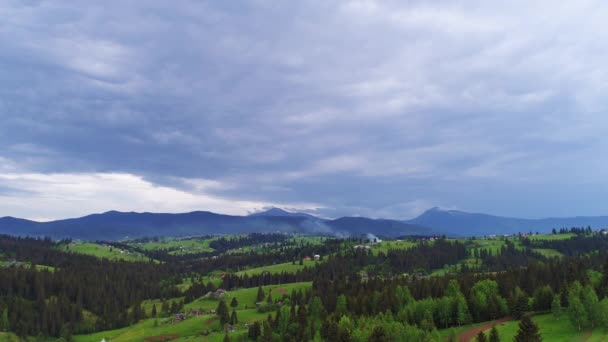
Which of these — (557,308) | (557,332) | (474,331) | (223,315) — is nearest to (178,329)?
(223,315)

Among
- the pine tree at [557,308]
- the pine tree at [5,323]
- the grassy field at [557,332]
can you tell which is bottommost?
the pine tree at [5,323]

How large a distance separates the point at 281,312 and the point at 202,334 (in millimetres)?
34920

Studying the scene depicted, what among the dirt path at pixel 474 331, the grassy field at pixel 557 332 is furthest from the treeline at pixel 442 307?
the dirt path at pixel 474 331

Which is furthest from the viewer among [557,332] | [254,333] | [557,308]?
[254,333]

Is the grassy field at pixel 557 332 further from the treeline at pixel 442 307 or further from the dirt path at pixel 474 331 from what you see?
the dirt path at pixel 474 331

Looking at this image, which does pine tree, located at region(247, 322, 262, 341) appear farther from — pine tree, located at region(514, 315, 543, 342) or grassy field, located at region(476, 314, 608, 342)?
pine tree, located at region(514, 315, 543, 342)

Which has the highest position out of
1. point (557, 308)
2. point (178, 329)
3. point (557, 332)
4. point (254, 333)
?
point (557, 308)

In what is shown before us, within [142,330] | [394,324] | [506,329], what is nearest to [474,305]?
[506,329]

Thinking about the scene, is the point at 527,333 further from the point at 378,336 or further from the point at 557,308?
the point at 557,308

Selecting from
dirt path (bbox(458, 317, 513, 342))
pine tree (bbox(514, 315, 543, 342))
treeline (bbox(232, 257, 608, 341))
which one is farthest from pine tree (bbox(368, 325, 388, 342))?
pine tree (bbox(514, 315, 543, 342))

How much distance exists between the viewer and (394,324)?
345ft

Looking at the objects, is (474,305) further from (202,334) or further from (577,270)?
(202,334)

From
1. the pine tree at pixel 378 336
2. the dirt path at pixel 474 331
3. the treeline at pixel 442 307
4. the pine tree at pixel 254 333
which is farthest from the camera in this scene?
the pine tree at pixel 254 333

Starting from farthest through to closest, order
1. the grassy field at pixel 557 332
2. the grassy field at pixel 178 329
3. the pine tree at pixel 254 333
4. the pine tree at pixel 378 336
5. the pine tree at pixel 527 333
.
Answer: the grassy field at pixel 178 329, the pine tree at pixel 254 333, the pine tree at pixel 378 336, the grassy field at pixel 557 332, the pine tree at pixel 527 333
